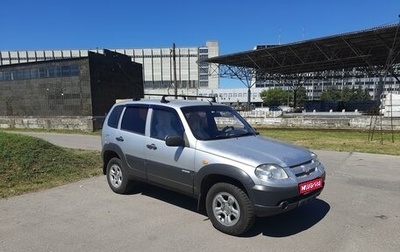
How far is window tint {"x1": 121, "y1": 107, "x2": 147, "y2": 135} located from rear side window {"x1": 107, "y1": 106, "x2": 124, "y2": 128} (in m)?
0.24

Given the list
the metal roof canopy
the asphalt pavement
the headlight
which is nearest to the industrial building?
the metal roof canopy

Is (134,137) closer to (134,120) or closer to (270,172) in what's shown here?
(134,120)

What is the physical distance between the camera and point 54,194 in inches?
271

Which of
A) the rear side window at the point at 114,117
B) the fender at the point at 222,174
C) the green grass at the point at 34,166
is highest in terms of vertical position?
the rear side window at the point at 114,117

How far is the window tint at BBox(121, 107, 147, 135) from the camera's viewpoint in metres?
6.17

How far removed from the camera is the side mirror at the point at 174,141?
5.14 metres

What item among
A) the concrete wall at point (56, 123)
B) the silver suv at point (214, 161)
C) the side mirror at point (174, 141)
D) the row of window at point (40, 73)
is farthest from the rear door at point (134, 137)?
the row of window at point (40, 73)

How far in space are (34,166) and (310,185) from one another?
6983 millimetres

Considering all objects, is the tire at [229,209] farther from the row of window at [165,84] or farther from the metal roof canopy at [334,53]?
the row of window at [165,84]

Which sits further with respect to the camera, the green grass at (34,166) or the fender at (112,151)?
the green grass at (34,166)

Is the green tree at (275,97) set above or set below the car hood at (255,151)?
below

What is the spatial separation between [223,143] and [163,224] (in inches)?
59.4

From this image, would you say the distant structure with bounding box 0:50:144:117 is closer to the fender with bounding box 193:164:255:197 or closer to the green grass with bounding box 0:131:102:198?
the green grass with bounding box 0:131:102:198

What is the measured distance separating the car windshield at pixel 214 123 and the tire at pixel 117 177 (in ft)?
6.50
